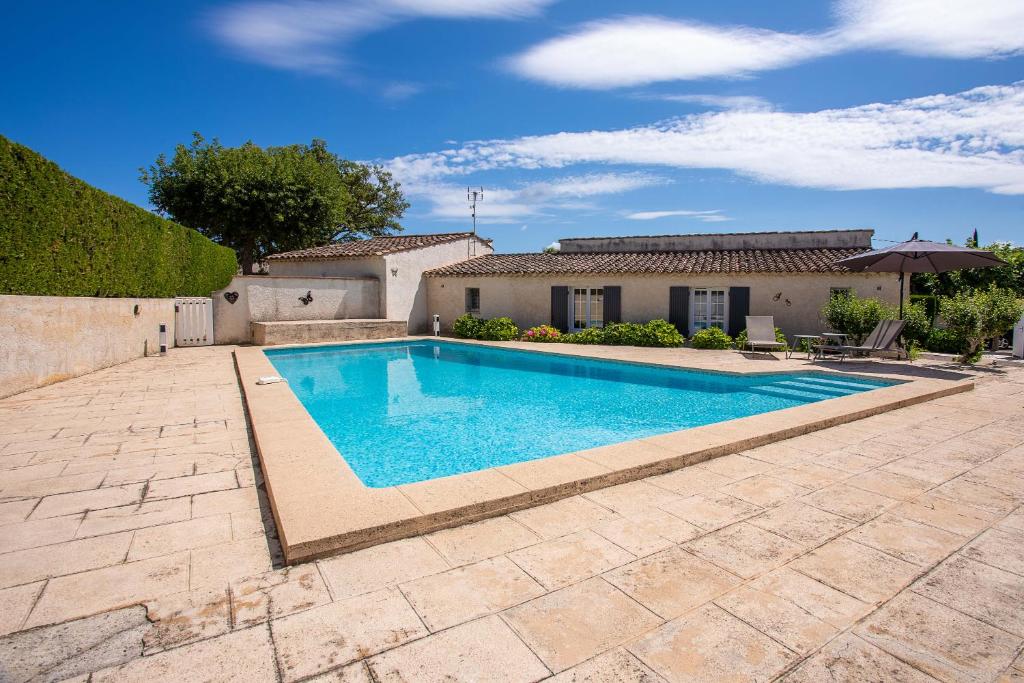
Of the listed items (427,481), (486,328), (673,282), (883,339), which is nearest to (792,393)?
(883,339)

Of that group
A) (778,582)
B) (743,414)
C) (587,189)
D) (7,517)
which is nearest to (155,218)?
(7,517)

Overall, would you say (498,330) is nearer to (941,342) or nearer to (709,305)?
(709,305)

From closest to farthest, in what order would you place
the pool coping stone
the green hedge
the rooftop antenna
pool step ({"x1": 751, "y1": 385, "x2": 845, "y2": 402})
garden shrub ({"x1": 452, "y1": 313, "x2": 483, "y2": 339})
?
the pool coping stone < the green hedge < pool step ({"x1": 751, "y1": 385, "x2": 845, "y2": 402}) < garden shrub ({"x1": 452, "y1": 313, "x2": 483, "y2": 339}) < the rooftop antenna

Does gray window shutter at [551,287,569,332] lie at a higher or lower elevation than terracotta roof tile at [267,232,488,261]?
lower

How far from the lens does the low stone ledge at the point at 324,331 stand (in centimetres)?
1656

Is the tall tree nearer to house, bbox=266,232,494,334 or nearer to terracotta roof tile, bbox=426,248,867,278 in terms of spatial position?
house, bbox=266,232,494,334

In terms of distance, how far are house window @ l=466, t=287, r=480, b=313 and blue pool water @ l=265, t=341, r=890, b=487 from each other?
6.06 metres

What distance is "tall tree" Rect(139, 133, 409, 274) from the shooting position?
24.9m

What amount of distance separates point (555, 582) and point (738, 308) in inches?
621

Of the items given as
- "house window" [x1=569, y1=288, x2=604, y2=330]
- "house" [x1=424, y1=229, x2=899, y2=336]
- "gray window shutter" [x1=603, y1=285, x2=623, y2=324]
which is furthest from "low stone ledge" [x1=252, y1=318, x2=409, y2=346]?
"gray window shutter" [x1=603, y1=285, x2=623, y2=324]

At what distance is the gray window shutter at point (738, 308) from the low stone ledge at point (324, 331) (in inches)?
452

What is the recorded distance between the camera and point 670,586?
9.34 ft

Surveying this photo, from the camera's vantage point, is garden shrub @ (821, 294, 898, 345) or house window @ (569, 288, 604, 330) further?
house window @ (569, 288, 604, 330)

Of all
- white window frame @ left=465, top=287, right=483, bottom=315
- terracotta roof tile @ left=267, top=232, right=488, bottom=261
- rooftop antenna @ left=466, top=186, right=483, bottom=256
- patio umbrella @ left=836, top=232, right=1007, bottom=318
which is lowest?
white window frame @ left=465, top=287, right=483, bottom=315
